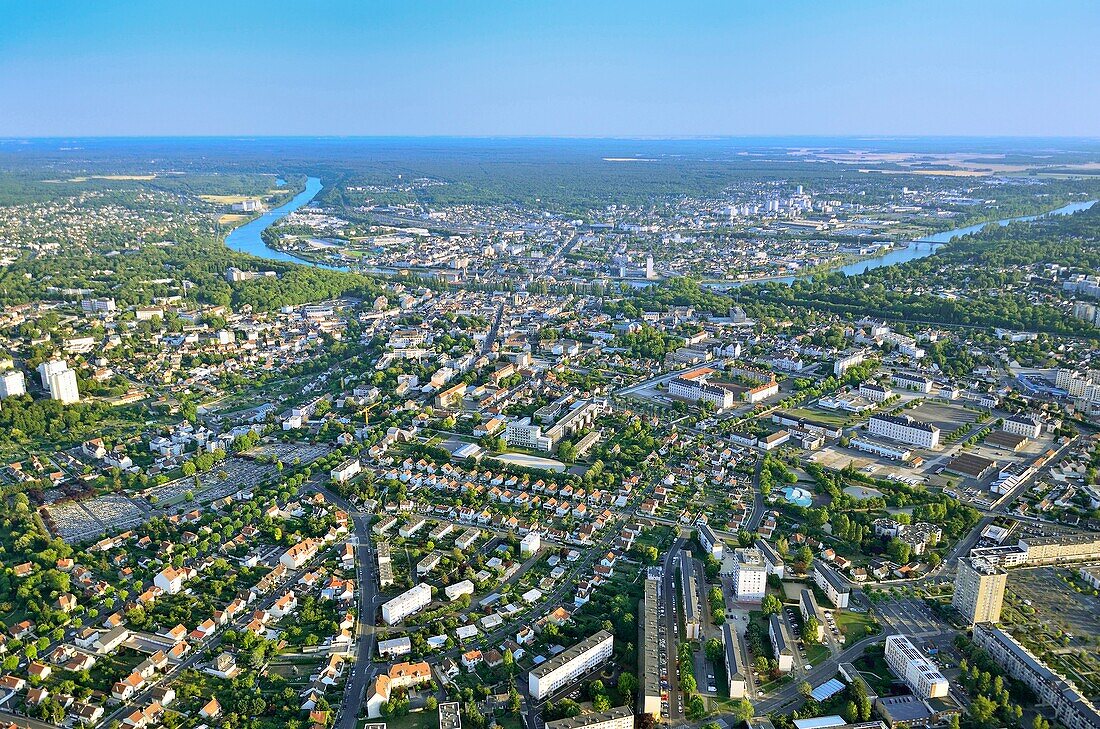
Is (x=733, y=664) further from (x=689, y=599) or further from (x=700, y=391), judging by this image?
(x=700, y=391)

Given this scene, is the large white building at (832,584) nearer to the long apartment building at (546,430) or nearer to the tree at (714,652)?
the tree at (714,652)

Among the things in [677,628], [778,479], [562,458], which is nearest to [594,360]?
[562,458]

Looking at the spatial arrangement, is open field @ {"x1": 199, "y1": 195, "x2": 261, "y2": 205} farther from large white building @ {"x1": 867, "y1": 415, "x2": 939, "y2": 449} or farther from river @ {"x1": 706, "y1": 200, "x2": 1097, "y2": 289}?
large white building @ {"x1": 867, "y1": 415, "x2": 939, "y2": 449}

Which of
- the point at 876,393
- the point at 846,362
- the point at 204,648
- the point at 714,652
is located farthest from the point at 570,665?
the point at 846,362

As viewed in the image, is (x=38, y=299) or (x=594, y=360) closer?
(x=594, y=360)

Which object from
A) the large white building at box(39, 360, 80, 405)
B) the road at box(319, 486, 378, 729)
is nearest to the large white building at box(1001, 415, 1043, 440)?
the road at box(319, 486, 378, 729)

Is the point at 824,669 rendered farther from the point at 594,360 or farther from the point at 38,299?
the point at 38,299
